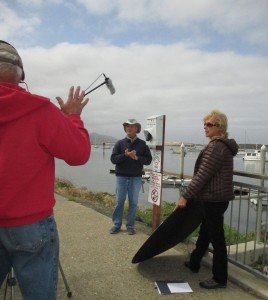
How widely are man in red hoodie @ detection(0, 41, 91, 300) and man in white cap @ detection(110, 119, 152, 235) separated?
4.30 m

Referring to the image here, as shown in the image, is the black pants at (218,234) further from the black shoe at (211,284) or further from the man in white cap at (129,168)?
the man in white cap at (129,168)

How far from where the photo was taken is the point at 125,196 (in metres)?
6.45

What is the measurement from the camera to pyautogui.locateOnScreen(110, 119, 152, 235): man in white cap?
6.36 metres

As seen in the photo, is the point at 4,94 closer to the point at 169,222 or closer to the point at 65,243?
the point at 169,222

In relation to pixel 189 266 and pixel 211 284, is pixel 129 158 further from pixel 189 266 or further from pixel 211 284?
pixel 211 284

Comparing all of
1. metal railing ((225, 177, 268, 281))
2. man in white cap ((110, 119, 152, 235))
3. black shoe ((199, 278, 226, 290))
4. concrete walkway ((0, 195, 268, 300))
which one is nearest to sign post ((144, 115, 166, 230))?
man in white cap ((110, 119, 152, 235))

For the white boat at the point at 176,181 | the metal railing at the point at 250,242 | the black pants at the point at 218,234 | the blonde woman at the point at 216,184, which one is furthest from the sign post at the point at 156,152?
the black pants at the point at 218,234

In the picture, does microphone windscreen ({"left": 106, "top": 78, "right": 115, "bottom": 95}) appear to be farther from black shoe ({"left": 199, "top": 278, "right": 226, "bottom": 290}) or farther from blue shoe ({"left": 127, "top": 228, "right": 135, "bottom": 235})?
blue shoe ({"left": 127, "top": 228, "right": 135, "bottom": 235})

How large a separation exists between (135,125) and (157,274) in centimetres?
278

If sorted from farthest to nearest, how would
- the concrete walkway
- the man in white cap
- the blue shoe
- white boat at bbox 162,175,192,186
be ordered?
1. the man in white cap
2. the blue shoe
3. white boat at bbox 162,175,192,186
4. the concrete walkway

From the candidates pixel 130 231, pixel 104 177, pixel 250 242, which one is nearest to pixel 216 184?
pixel 130 231

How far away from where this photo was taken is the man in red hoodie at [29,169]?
1874 millimetres

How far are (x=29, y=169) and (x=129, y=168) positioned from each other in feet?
14.7

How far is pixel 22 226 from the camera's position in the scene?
193 centimetres
